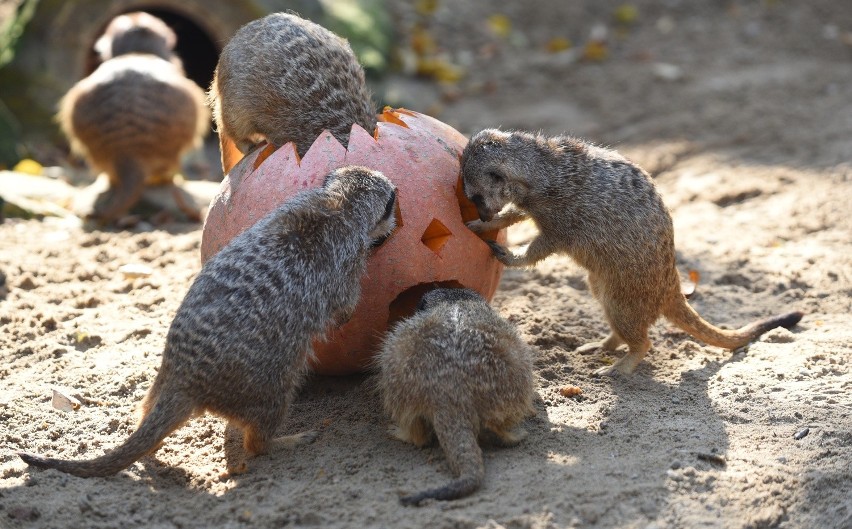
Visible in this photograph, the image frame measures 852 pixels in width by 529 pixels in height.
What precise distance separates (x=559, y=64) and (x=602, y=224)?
18.6 feet

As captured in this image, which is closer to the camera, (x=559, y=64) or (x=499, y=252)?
(x=499, y=252)

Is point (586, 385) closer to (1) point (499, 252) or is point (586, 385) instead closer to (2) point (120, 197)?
(1) point (499, 252)

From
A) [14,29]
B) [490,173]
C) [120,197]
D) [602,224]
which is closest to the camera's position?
[490,173]

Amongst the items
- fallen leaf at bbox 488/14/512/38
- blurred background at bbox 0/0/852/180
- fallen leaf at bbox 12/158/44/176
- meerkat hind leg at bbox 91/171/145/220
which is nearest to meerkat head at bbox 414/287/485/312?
→ meerkat hind leg at bbox 91/171/145/220

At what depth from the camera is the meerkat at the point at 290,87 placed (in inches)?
185

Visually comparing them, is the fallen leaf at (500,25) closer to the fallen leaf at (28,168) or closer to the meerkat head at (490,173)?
the fallen leaf at (28,168)

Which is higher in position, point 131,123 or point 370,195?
point 370,195

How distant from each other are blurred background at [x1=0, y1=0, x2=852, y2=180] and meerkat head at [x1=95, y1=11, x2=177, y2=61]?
0.96ft

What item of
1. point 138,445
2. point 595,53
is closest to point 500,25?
point 595,53

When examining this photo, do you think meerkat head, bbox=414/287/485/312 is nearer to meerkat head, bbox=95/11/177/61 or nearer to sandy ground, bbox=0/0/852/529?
sandy ground, bbox=0/0/852/529

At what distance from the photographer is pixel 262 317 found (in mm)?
3678

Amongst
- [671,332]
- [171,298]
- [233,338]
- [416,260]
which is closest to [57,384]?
[171,298]

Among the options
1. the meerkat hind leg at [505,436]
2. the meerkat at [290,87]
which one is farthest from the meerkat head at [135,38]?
the meerkat hind leg at [505,436]

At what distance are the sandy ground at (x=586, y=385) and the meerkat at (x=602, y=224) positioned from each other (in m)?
0.24
